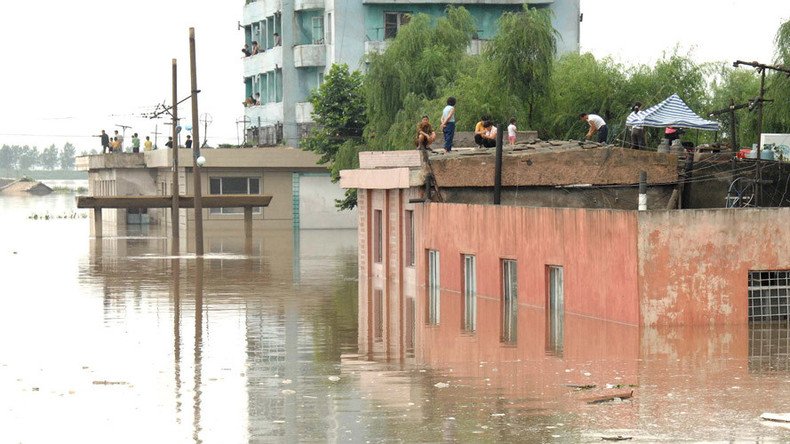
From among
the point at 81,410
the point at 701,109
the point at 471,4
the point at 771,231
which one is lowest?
the point at 81,410

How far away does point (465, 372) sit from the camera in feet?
70.6

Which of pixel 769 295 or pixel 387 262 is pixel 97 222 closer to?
pixel 387 262

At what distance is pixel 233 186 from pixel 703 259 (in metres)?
58.1

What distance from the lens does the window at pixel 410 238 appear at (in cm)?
4006

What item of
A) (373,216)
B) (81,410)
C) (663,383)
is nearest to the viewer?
(81,410)

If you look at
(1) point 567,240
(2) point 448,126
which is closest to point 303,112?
(2) point 448,126

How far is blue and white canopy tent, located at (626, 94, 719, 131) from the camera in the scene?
39144 mm

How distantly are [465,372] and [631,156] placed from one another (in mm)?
15855

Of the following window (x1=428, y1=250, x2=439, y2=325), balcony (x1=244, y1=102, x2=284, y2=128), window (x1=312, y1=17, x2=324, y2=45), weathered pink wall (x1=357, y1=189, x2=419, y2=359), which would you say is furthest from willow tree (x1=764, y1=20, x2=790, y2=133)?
balcony (x1=244, y1=102, x2=284, y2=128)

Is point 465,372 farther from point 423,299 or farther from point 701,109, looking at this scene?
point 701,109

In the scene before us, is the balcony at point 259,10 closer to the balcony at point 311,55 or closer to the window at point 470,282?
the balcony at point 311,55

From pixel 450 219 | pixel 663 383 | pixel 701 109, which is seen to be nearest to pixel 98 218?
pixel 701 109

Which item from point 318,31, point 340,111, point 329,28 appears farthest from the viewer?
point 318,31

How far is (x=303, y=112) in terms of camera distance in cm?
8506
